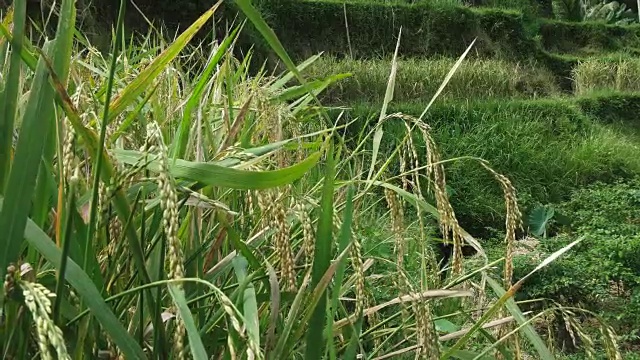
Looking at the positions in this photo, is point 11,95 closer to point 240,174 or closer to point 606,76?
point 240,174

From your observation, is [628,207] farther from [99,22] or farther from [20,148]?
[99,22]

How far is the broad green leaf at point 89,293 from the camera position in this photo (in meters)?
0.40

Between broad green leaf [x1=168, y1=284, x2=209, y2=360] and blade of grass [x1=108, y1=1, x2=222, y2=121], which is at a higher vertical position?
blade of grass [x1=108, y1=1, x2=222, y2=121]

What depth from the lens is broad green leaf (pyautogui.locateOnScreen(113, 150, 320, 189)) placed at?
43cm

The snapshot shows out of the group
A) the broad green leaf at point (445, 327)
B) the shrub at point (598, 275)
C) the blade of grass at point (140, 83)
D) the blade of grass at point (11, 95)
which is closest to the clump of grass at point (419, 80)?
the shrub at point (598, 275)

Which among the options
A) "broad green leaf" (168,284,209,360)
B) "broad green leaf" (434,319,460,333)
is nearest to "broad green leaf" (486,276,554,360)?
"broad green leaf" (168,284,209,360)

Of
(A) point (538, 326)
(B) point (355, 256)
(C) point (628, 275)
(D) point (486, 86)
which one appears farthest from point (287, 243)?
(D) point (486, 86)

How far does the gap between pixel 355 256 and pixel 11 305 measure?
24cm

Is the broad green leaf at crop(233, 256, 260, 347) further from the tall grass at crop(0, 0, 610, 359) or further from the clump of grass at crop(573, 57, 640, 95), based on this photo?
the clump of grass at crop(573, 57, 640, 95)

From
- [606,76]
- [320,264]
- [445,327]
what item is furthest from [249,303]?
[606,76]

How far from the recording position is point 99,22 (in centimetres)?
428

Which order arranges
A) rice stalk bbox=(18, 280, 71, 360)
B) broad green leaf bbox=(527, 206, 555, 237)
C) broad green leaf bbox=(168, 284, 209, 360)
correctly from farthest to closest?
1. broad green leaf bbox=(527, 206, 555, 237)
2. broad green leaf bbox=(168, 284, 209, 360)
3. rice stalk bbox=(18, 280, 71, 360)

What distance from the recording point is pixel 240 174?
17.1 inches

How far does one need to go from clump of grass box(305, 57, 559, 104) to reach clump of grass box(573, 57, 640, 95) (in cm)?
73
